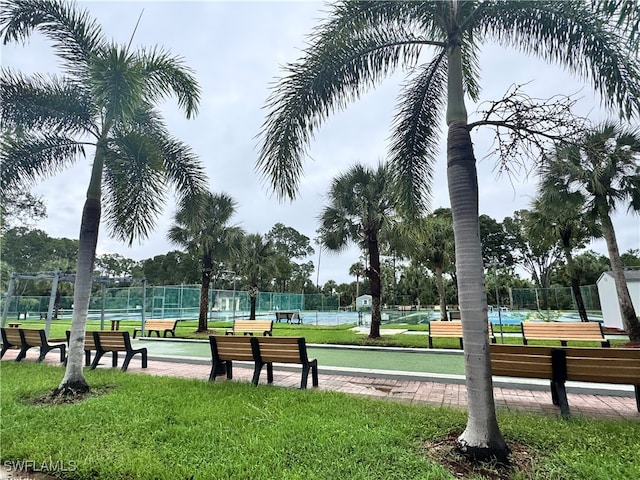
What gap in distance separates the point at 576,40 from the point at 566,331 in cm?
701

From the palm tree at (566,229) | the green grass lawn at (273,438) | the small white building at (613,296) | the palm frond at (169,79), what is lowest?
the green grass lawn at (273,438)

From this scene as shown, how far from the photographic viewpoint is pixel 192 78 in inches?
267

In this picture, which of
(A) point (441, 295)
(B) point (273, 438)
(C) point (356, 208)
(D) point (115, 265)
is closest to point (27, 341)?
(B) point (273, 438)

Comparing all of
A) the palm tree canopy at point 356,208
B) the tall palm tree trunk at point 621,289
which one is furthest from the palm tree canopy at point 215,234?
the tall palm tree trunk at point 621,289

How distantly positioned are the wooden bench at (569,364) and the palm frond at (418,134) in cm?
276

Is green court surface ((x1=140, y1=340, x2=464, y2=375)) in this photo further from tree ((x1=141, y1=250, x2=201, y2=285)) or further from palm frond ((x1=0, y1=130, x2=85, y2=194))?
tree ((x1=141, y1=250, x2=201, y2=285))

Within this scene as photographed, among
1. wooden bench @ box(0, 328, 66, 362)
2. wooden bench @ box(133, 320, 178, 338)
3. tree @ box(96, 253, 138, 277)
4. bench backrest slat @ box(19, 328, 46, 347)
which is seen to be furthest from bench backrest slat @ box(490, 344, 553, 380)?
tree @ box(96, 253, 138, 277)

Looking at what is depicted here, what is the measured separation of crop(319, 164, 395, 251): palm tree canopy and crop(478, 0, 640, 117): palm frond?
25.3 feet

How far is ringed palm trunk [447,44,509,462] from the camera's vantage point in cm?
295

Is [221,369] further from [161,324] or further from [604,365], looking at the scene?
[161,324]

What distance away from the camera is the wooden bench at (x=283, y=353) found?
5.36 m

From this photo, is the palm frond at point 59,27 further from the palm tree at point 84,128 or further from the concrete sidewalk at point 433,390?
the concrete sidewalk at point 433,390

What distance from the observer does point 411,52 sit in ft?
15.3

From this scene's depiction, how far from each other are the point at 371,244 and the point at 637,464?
1008 centimetres
